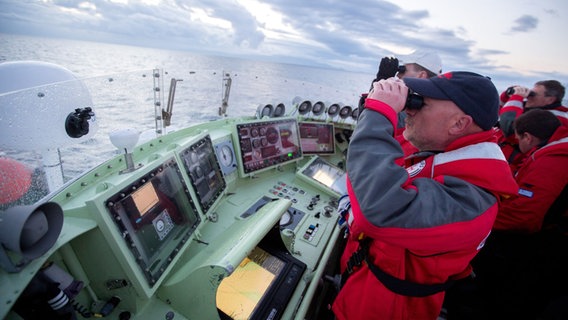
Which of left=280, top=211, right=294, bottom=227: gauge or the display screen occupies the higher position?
the display screen

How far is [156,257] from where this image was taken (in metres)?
1.50

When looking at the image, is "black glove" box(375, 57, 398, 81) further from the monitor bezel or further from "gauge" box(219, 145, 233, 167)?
"gauge" box(219, 145, 233, 167)


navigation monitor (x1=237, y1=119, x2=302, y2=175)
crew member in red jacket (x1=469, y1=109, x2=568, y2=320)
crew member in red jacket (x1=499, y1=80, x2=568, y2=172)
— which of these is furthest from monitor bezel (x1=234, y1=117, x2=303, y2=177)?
crew member in red jacket (x1=499, y1=80, x2=568, y2=172)

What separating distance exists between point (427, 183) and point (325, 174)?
103 inches

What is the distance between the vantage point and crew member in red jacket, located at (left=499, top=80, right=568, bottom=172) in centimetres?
328

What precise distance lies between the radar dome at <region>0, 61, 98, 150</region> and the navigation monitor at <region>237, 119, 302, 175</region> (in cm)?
155

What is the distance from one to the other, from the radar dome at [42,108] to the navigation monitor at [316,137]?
2.65 meters

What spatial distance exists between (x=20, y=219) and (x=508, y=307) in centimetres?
390

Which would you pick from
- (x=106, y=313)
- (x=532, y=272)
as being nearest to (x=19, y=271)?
(x=106, y=313)

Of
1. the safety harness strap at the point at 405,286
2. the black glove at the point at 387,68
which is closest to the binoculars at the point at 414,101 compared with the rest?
the safety harness strap at the point at 405,286

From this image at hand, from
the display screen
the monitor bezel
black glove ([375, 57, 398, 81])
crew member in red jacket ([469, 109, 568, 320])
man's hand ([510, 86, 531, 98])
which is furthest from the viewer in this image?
man's hand ([510, 86, 531, 98])

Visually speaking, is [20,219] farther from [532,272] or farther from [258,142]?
[532,272]

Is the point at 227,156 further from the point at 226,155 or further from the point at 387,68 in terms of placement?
the point at 387,68

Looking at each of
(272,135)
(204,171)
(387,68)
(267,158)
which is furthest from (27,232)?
(272,135)
